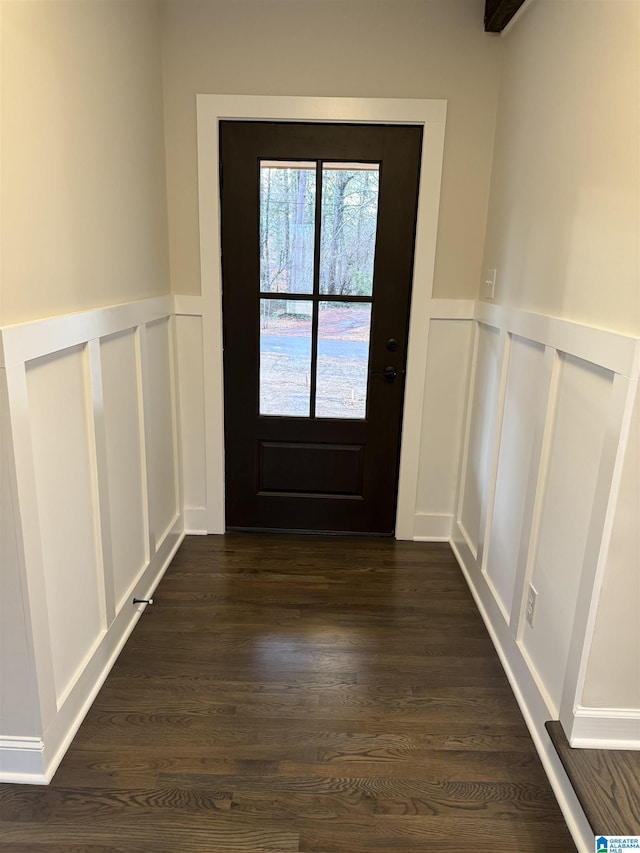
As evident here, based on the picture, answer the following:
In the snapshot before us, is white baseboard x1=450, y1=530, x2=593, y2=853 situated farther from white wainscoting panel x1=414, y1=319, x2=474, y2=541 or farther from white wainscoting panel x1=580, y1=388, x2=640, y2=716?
white wainscoting panel x1=414, y1=319, x2=474, y2=541

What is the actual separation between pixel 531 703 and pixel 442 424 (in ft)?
4.37

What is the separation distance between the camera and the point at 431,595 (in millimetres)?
2412

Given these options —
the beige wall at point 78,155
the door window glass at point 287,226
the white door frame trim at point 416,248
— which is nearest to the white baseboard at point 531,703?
the white door frame trim at point 416,248

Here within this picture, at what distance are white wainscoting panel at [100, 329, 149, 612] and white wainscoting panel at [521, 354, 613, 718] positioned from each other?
1.38 meters

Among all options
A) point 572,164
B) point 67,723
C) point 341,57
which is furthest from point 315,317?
point 67,723

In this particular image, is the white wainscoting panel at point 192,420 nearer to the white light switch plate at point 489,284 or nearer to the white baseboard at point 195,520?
the white baseboard at point 195,520

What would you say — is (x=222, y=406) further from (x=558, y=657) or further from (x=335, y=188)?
(x=558, y=657)

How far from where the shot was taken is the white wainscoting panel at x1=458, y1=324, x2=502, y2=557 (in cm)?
229

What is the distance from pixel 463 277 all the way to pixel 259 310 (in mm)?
935

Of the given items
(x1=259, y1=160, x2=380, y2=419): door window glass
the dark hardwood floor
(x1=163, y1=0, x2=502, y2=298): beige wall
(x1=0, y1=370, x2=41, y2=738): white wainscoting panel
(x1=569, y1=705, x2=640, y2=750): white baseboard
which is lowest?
the dark hardwood floor

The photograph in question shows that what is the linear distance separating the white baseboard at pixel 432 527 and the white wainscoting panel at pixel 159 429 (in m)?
1.19

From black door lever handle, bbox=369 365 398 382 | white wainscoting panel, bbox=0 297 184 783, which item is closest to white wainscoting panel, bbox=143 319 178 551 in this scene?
white wainscoting panel, bbox=0 297 184 783

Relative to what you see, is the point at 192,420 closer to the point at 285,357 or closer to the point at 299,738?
the point at 285,357

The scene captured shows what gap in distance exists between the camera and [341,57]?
7.74ft
